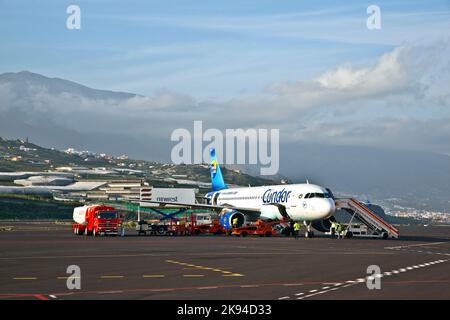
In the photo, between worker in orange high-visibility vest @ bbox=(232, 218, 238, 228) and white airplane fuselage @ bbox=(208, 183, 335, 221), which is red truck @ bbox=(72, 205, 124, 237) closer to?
worker in orange high-visibility vest @ bbox=(232, 218, 238, 228)

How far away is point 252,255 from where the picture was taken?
4028 centimetres

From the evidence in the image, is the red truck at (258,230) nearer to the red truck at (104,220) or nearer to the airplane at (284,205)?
the airplane at (284,205)

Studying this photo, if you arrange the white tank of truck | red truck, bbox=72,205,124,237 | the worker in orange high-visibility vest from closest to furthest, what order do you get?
1. red truck, bbox=72,205,124,237
2. the worker in orange high-visibility vest
3. the white tank of truck

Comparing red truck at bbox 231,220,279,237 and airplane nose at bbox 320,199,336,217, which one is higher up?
airplane nose at bbox 320,199,336,217

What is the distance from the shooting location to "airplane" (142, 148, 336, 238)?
63.2 meters

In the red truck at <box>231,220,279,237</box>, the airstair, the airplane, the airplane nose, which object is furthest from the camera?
the red truck at <box>231,220,279,237</box>

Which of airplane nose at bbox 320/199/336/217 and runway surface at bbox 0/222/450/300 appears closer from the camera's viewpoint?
runway surface at bbox 0/222/450/300

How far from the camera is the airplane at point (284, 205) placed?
6325 cm

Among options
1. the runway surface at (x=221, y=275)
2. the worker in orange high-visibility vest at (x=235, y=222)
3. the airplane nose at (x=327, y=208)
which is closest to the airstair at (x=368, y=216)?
the airplane nose at (x=327, y=208)

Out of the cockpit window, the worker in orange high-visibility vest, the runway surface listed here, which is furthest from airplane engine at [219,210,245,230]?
the runway surface

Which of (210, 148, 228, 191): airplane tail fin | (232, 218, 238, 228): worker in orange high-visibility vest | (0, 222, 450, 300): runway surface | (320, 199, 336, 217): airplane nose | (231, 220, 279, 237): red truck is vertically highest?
(210, 148, 228, 191): airplane tail fin

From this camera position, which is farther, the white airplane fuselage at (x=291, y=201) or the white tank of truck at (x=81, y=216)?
the white tank of truck at (x=81, y=216)
